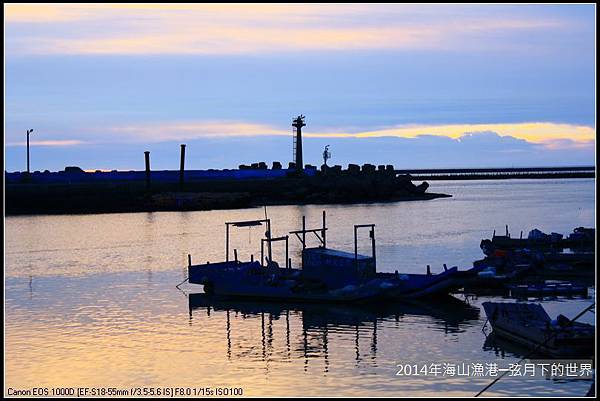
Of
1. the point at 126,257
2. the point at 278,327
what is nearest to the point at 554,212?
the point at 126,257

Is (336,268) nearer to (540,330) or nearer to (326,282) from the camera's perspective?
(326,282)

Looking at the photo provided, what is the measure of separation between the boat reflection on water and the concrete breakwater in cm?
6537

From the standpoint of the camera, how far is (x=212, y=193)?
111 metres

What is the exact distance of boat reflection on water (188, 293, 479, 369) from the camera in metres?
29.4

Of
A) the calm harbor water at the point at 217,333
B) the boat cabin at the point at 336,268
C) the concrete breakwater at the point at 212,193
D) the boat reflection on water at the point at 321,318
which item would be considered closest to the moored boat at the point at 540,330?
the calm harbor water at the point at 217,333

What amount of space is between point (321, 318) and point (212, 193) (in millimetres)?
78071

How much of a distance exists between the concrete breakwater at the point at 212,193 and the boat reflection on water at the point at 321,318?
65366 millimetres

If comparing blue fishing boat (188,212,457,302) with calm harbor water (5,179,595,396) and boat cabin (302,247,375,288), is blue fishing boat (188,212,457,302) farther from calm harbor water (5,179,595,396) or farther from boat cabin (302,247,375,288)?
calm harbor water (5,179,595,396)

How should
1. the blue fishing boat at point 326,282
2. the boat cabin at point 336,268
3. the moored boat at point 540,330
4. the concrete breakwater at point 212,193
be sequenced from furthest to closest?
the concrete breakwater at point 212,193 → the boat cabin at point 336,268 → the blue fishing boat at point 326,282 → the moored boat at point 540,330

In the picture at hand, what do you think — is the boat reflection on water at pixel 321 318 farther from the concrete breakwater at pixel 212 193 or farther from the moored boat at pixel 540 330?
the concrete breakwater at pixel 212 193

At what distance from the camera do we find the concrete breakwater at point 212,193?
341ft

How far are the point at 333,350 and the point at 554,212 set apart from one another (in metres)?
75.8

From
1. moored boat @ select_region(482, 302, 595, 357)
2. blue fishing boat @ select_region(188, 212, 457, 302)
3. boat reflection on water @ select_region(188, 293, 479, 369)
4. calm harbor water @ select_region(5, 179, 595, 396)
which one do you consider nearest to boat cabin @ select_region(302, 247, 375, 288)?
blue fishing boat @ select_region(188, 212, 457, 302)

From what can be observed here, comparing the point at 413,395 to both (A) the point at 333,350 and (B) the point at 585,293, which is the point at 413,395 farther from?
(B) the point at 585,293
